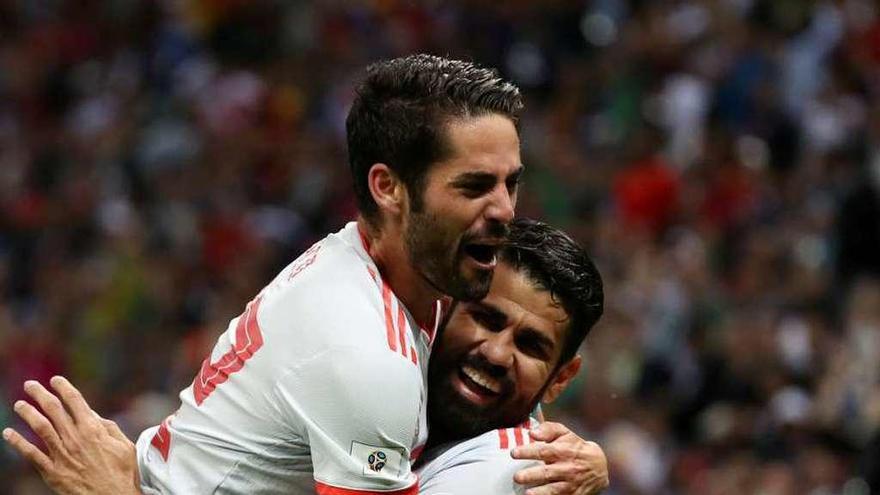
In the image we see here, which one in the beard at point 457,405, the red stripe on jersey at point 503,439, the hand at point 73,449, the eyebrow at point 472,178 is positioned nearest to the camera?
the eyebrow at point 472,178

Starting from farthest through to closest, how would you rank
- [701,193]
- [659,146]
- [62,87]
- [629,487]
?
[62,87]
[659,146]
[701,193]
[629,487]

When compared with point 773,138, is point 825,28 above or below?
above

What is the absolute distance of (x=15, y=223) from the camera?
37.7 feet

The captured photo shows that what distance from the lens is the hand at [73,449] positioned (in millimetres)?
3812

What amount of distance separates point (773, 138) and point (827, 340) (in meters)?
1.99

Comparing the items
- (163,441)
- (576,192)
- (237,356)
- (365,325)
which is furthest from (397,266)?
(576,192)

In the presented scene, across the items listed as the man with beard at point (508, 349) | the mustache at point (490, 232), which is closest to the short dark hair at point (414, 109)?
the mustache at point (490, 232)

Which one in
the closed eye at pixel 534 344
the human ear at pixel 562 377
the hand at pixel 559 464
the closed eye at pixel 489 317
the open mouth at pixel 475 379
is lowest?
the hand at pixel 559 464

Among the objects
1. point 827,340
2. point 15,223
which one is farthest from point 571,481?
point 15,223

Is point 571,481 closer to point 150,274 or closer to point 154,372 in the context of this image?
point 154,372

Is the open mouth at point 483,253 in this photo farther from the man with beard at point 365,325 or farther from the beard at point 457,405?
the beard at point 457,405

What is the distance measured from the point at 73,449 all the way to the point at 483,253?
1096 mm

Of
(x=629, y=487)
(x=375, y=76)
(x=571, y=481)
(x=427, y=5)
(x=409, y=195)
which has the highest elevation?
(x=427, y=5)

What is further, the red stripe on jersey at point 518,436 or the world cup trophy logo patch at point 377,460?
the red stripe on jersey at point 518,436
